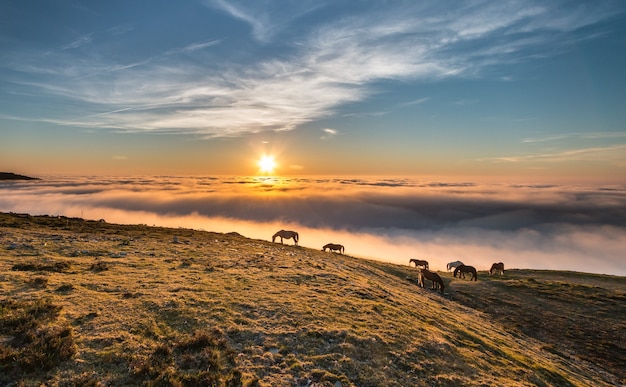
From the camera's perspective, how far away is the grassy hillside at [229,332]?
970 cm

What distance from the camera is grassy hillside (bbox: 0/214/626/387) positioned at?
970 centimetres

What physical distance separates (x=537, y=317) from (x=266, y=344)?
Answer: 32.1 meters

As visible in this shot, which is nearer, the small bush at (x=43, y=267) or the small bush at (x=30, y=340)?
the small bush at (x=30, y=340)

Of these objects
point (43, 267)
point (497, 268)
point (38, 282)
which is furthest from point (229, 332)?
point (497, 268)

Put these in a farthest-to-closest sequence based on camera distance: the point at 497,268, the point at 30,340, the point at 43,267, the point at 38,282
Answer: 1. the point at 497,268
2. the point at 43,267
3. the point at 38,282
4. the point at 30,340

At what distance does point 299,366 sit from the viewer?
10773 millimetres

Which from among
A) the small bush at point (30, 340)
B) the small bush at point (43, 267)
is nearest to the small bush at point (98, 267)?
the small bush at point (43, 267)

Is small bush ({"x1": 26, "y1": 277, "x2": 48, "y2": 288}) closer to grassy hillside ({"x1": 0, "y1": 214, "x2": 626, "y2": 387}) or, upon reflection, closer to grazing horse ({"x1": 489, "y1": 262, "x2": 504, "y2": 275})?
grassy hillside ({"x1": 0, "y1": 214, "x2": 626, "y2": 387})

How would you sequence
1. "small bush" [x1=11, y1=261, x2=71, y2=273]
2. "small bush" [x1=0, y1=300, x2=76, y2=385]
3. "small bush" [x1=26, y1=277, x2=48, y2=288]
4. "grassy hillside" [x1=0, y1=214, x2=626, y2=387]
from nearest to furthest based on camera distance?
"small bush" [x1=0, y1=300, x2=76, y2=385] < "grassy hillside" [x1=0, y1=214, x2=626, y2=387] < "small bush" [x1=26, y1=277, x2=48, y2=288] < "small bush" [x1=11, y1=261, x2=71, y2=273]

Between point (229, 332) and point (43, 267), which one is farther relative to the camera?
point (43, 267)

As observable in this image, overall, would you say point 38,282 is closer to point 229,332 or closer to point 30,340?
point 30,340

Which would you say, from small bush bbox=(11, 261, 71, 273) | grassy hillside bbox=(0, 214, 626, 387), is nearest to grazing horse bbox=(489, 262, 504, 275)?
grassy hillside bbox=(0, 214, 626, 387)

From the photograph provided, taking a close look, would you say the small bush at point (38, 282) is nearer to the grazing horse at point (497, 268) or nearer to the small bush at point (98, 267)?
the small bush at point (98, 267)

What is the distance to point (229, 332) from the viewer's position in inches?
488
